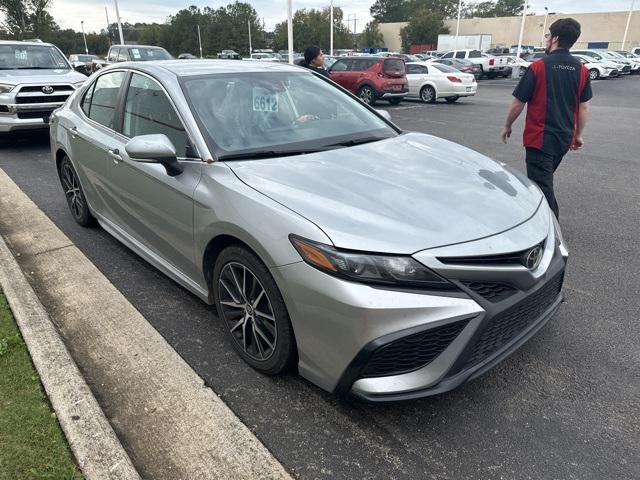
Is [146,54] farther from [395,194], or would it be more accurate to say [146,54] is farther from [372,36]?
[372,36]

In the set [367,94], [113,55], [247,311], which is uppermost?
[113,55]

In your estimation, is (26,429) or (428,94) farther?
(428,94)

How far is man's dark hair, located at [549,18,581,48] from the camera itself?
165 inches

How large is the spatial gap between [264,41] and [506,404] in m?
101

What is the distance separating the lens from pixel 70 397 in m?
2.57

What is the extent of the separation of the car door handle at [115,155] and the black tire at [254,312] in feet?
4.60

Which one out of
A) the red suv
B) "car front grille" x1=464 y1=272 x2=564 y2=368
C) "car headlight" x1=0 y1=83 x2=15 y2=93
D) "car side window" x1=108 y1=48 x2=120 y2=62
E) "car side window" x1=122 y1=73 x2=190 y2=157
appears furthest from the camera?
"car side window" x1=108 y1=48 x2=120 y2=62

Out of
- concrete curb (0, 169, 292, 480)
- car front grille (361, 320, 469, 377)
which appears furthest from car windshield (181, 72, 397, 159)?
car front grille (361, 320, 469, 377)

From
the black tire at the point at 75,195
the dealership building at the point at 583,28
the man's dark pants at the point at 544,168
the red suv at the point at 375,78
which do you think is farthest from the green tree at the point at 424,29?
the black tire at the point at 75,195

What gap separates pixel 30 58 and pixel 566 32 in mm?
9837

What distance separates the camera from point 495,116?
14.7 meters

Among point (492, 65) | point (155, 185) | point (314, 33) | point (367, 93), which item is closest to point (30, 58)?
point (155, 185)

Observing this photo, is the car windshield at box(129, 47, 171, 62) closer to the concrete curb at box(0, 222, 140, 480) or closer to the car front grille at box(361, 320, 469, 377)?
the concrete curb at box(0, 222, 140, 480)

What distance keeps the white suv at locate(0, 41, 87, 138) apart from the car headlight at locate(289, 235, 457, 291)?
8.37m
